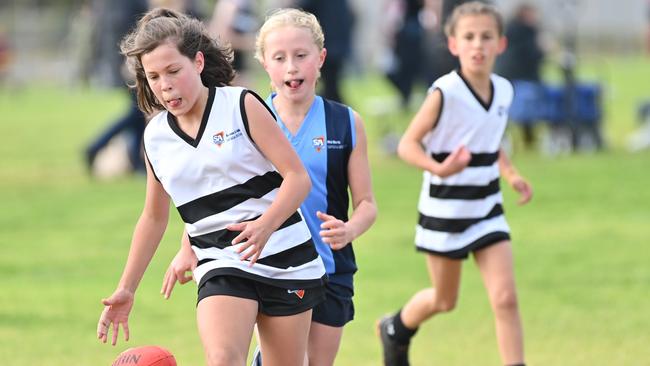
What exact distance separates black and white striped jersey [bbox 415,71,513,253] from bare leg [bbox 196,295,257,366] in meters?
1.88

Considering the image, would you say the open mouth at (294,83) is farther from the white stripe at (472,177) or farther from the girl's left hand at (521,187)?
the girl's left hand at (521,187)

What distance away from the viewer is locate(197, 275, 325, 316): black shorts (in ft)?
15.5

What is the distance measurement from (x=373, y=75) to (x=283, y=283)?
Result: 37.3 meters

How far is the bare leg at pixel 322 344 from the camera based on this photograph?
17.3ft

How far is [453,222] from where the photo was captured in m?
6.39

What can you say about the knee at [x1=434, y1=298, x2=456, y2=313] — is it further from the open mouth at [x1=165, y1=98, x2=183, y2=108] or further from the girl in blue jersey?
the open mouth at [x1=165, y1=98, x2=183, y2=108]

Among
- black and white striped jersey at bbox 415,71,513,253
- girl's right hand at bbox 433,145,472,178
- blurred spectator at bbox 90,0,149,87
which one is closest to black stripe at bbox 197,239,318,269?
girl's right hand at bbox 433,145,472,178

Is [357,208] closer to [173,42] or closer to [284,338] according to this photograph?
[284,338]

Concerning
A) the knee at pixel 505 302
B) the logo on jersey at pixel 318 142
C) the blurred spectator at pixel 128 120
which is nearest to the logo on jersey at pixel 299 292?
the logo on jersey at pixel 318 142

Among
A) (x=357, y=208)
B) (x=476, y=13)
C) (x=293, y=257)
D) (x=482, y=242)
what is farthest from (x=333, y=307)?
(x=476, y=13)

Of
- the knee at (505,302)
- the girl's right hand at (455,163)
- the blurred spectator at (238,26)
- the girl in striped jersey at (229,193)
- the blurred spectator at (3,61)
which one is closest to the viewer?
the girl in striped jersey at (229,193)

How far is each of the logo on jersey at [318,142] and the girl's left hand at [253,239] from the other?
77 centimetres

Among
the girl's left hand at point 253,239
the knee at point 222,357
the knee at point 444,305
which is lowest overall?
the knee at point 444,305

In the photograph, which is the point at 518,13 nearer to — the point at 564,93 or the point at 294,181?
the point at 564,93
